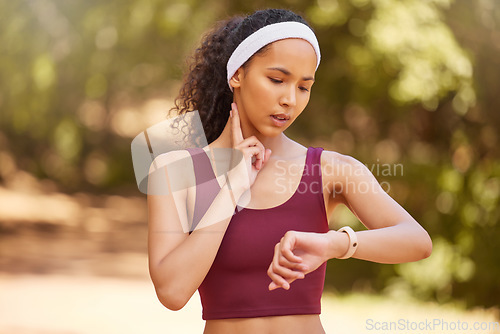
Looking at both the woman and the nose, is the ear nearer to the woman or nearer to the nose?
the woman

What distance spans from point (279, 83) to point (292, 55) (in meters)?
0.11

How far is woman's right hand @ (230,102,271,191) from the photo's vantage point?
2305 mm

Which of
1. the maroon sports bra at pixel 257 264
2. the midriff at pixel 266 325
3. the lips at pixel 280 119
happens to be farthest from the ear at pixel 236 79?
the midriff at pixel 266 325

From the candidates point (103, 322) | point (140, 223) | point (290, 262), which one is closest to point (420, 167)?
point (103, 322)

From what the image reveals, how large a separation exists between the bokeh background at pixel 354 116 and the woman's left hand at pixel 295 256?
5610mm

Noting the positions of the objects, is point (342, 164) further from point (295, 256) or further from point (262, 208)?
point (295, 256)

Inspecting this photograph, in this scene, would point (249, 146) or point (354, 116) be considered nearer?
point (249, 146)

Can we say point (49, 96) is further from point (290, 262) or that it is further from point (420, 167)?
point (290, 262)

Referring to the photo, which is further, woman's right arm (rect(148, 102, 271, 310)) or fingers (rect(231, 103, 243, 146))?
fingers (rect(231, 103, 243, 146))

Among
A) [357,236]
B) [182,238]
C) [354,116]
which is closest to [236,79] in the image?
[182,238]

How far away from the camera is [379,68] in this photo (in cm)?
798

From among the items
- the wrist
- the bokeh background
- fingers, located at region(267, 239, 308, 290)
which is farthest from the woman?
the bokeh background

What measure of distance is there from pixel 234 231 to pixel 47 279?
9.68 metres

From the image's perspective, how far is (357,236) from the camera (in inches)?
84.1
